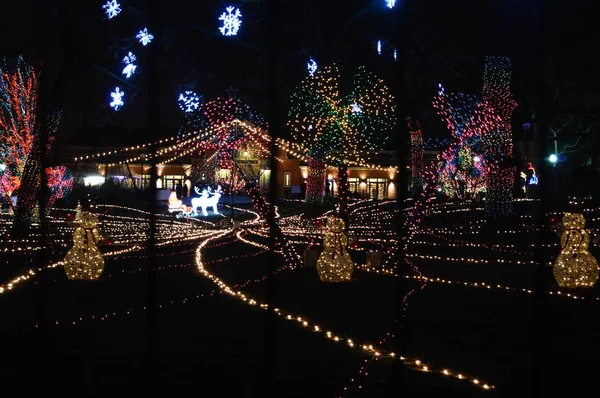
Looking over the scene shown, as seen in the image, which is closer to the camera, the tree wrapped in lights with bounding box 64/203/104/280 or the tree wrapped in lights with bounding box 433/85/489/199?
the tree wrapped in lights with bounding box 64/203/104/280

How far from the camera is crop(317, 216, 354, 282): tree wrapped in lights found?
9555 mm

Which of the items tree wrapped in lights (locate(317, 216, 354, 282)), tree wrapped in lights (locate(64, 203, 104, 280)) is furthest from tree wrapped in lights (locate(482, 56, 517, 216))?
tree wrapped in lights (locate(64, 203, 104, 280))

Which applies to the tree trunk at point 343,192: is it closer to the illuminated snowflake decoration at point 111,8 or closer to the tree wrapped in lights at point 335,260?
the tree wrapped in lights at point 335,260

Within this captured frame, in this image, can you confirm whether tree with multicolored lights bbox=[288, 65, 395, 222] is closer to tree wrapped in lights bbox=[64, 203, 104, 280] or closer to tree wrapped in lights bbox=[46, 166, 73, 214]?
tree wrapped in lights bbox=[64, 203, 104, 280]

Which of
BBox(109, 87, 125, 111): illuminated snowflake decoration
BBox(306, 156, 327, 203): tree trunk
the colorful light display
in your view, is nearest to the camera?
BBox(109, 87, 125, 111): illuminated snowflake decoration

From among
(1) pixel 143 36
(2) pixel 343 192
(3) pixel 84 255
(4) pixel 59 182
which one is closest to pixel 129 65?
(1) pixel 143 36

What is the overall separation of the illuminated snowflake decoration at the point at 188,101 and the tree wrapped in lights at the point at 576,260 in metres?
15.9

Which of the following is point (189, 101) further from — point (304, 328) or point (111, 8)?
point (304, 328)

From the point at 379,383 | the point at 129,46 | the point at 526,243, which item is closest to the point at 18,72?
the point at 129,46

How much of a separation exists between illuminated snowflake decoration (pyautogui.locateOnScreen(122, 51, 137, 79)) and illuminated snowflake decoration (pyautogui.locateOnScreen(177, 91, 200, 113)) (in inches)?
93.2

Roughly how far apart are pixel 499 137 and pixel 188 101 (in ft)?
36.1

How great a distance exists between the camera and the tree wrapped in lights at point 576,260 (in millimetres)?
8797

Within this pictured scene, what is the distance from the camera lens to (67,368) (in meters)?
5.05

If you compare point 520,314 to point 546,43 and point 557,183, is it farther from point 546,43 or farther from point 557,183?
point 557,183
